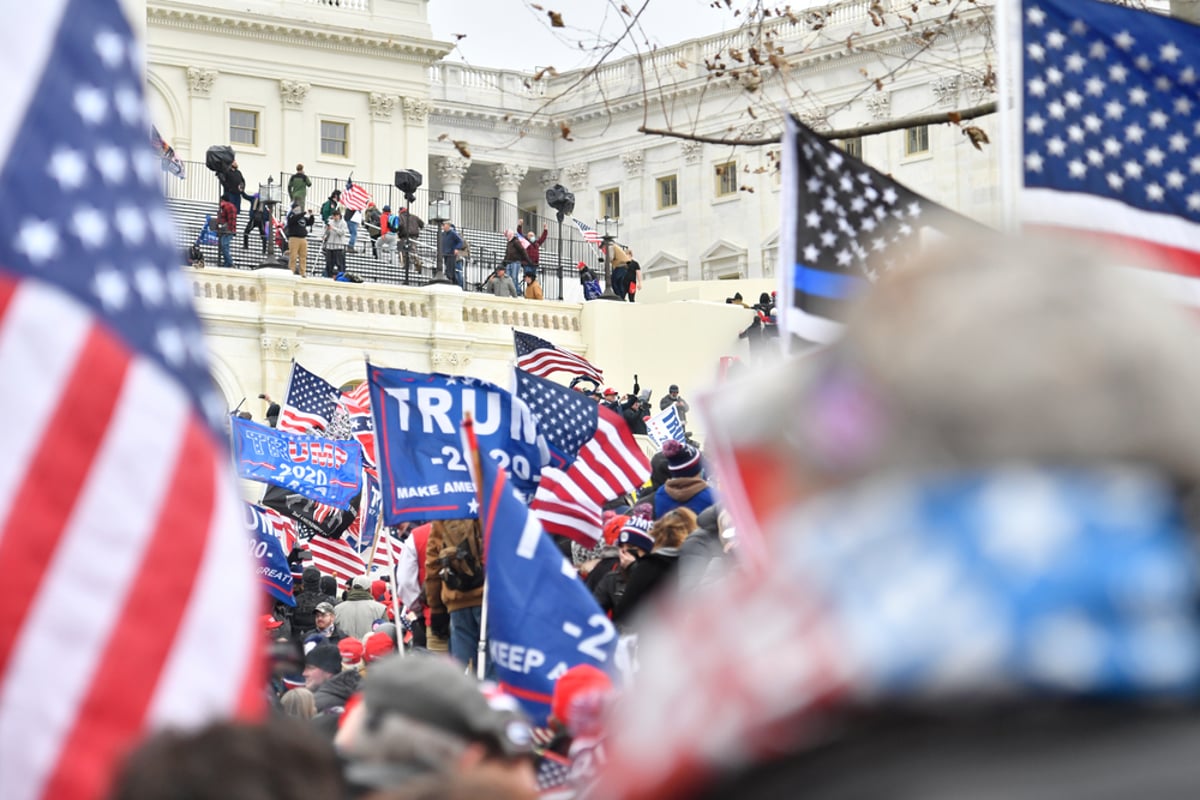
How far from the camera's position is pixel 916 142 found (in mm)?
55750

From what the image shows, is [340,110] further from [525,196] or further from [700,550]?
[700,550]

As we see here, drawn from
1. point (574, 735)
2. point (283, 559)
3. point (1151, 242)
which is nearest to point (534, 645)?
point (574, 735)

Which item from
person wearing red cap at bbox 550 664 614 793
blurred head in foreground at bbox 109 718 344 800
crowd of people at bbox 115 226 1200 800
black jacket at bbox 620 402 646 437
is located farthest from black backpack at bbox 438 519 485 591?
black jacket at bbox 620 402 646 437

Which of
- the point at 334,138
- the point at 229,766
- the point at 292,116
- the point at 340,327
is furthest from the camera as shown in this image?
the point at 334,138

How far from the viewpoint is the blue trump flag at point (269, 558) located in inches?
535

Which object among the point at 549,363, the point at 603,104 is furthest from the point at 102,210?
the point at 603,104

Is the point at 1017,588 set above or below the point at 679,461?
above

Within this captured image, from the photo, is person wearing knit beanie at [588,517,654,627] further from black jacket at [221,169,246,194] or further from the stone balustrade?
black jacket at [221,169,246,194]

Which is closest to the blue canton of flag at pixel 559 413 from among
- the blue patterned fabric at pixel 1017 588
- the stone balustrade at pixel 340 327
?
the blue patterned fabric at pixel 1017 588

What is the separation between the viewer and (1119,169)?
6.06 m

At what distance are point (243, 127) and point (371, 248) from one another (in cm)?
1332

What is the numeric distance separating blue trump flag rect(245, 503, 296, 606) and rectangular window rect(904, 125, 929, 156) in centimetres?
4425

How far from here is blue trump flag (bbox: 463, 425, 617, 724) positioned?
18.5 ft

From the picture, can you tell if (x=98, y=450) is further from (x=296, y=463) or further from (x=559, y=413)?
(x=296, y=463)
